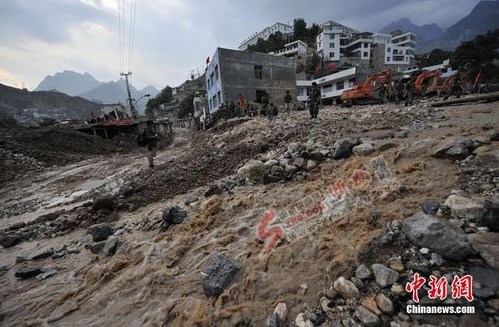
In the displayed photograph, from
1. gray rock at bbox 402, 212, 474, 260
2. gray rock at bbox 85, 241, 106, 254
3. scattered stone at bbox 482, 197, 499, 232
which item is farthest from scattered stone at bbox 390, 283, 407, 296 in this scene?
gray rock at bbox 85, 241, 106, 254

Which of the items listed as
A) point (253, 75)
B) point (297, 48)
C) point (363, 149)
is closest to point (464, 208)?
point (363, 149)

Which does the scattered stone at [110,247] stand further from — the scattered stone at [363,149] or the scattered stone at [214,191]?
the scattered stone at [363,149]

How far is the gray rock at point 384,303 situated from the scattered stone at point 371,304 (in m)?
0.03

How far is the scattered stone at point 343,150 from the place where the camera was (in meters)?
5.44

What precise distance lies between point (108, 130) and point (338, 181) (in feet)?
88.2

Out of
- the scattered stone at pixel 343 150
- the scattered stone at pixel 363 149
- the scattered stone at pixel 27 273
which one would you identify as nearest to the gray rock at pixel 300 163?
the scattered stone at pixel 343 150

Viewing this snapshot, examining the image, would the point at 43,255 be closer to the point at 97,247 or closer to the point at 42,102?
the point at 97,247

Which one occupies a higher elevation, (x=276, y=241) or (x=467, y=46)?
(x=467, y=46)

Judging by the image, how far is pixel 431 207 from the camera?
113 inches

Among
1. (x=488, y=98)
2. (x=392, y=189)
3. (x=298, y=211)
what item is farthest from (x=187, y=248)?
(x=488, y=98)

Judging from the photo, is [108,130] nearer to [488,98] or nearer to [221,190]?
[221,190]

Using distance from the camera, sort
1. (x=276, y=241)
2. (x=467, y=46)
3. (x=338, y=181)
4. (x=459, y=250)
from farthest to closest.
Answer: (x=467, y=46), (x=338, y=181), (x=276, y=241), (x=459, y=250)

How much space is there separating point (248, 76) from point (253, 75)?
0.70 m

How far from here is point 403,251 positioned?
2484 mm
